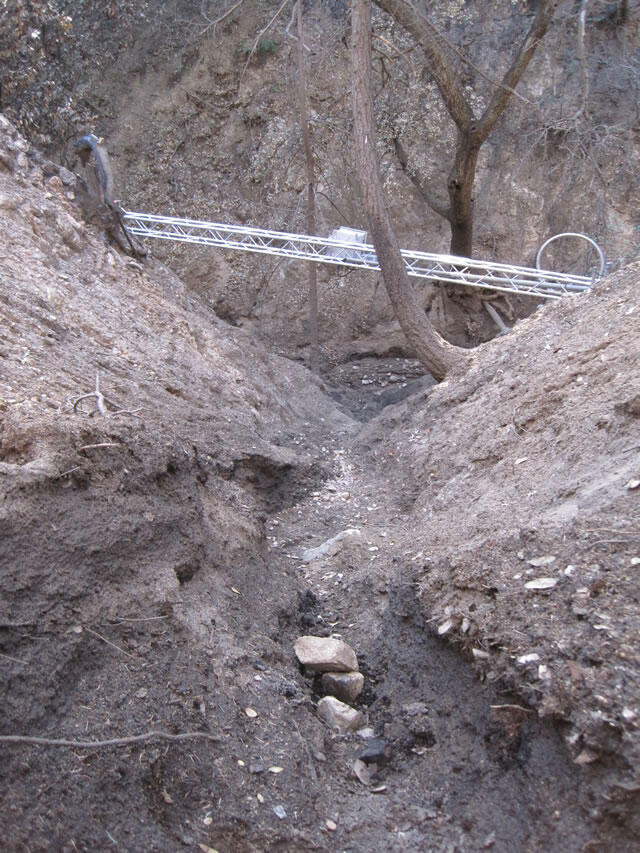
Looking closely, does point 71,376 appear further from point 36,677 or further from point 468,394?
point 468,394

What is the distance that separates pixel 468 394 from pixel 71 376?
3160 mm

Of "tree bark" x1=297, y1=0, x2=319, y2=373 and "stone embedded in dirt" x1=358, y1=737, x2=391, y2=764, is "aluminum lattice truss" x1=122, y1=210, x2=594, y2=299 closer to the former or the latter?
"tree bark" x1=297, y1=0, x2=319, y2=373

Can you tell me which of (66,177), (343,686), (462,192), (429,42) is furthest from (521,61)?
(343,686)

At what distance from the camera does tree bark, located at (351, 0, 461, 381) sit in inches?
279

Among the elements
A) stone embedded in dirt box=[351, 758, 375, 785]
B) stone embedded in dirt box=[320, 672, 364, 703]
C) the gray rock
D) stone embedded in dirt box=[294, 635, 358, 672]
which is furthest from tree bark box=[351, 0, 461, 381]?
stone embedded in dirt box=[351, 758, 375, 785]

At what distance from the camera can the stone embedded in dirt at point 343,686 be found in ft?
10.3

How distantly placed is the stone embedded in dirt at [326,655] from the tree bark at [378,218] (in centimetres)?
415

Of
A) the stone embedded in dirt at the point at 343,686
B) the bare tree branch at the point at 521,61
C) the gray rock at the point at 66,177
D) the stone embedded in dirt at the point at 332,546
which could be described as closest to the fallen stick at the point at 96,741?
the stone embedded in dirt at the point at 343,686

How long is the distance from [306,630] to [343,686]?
55 cm

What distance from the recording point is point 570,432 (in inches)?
155

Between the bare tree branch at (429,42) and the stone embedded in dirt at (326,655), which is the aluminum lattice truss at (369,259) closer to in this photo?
the bare tree branch at (429,42)

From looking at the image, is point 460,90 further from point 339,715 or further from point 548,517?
point 339,715

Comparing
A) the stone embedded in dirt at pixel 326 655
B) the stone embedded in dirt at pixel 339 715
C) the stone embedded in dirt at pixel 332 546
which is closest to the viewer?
the stone embedded in dirt at pixel 339 715

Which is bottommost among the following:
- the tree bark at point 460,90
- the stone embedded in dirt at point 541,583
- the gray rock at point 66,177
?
the stone embedded in dirt at point 541,583
